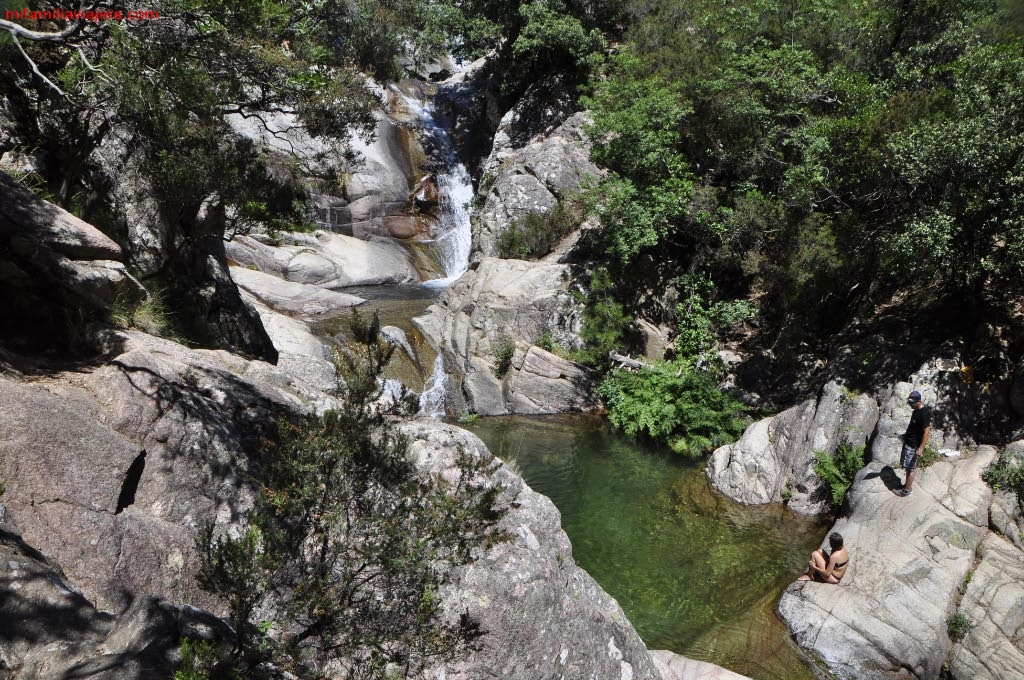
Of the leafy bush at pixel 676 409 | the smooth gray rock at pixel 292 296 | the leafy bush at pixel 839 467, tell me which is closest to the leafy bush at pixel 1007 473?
the leafy bush at pixel 839 467

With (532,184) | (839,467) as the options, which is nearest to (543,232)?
(532,184)

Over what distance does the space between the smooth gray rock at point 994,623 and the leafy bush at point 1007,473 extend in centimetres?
94

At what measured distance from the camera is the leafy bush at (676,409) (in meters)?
14.0

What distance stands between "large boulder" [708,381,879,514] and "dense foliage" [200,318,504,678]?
29.6 ft

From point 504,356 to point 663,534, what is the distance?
665cm

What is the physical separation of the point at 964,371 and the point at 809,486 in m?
3.28

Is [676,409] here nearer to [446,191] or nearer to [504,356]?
[504,356]

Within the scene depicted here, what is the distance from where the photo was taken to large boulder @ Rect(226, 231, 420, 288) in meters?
20.4

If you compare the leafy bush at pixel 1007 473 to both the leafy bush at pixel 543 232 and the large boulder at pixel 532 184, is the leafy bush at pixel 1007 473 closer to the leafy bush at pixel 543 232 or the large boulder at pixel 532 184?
the leafy bush at pixel 543 232

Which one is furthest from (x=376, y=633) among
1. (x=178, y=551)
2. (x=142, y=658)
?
(x=178, y=551)

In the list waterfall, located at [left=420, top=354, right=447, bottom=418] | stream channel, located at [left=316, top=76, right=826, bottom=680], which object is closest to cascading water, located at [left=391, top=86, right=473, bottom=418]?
waterfall, located at [left=420, top=354, right=447, bottom=418]

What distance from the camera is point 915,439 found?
384 inches

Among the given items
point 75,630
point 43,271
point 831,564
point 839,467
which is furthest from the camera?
point 839,467

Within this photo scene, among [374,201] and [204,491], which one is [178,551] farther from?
[374,201]
